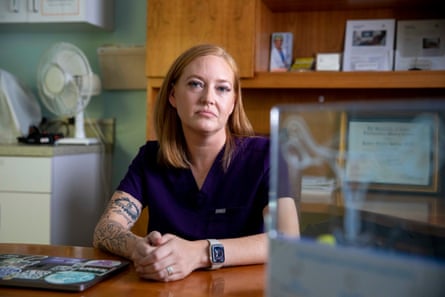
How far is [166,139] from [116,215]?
0.31 meters

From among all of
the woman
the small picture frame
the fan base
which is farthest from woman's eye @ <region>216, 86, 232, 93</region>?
the fan base

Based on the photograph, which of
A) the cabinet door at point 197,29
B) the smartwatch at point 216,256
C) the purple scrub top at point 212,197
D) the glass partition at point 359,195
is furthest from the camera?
the cabinet door at point 197,29

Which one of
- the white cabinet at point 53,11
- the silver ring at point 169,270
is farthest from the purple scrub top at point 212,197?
the white cabinet at point 53,11

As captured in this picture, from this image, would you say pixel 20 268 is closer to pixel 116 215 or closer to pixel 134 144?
pixel 116 215

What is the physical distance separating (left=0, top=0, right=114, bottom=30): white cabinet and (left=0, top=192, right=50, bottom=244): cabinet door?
934 millimetres

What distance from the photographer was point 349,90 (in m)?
2.48

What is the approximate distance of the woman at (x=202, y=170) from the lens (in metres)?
1.43

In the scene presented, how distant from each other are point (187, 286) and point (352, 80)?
1.56 metres

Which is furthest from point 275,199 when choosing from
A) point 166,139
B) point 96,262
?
point 166,139

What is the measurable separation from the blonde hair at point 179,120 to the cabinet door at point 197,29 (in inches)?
27.2

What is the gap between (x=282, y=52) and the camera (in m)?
2.51

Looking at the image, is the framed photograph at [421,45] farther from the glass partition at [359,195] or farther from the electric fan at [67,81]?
the glass partition at [359,195]

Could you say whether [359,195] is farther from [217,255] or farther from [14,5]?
[14,5]

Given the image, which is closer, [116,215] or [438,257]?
[438,257]
